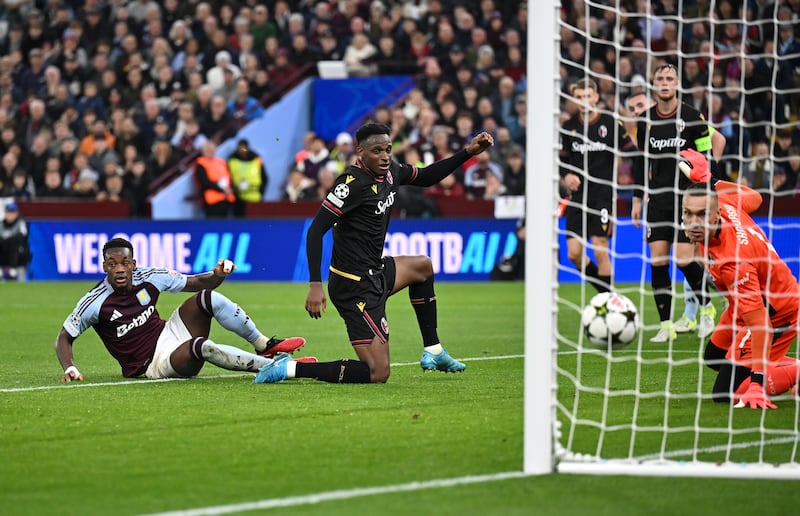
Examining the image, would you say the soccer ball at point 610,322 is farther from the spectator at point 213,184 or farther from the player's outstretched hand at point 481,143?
the spectator at point 213,184

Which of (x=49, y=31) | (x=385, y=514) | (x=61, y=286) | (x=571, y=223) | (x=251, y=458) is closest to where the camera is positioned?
(x=385, y=514)

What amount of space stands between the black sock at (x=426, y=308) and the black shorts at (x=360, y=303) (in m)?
0.45

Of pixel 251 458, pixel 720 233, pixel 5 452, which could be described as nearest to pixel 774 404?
pixel 720 233

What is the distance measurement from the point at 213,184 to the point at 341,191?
43.9 ft

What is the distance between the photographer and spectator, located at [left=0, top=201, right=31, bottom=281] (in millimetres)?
20859

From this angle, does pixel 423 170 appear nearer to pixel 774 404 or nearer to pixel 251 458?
pixel 774 404

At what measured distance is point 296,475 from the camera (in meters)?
5.11

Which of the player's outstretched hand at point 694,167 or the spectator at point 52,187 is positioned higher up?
the player's outstretched hand at point 694,167

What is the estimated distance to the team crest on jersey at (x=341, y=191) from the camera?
8008 millimetres

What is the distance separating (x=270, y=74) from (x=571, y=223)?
13.8 metres

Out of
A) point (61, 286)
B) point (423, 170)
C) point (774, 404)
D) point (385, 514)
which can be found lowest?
point (61, 286)

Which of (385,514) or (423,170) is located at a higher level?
(423,170)

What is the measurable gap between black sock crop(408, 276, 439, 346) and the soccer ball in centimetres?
182

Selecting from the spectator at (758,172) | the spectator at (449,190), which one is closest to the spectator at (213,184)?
the spectator at (449,190)
